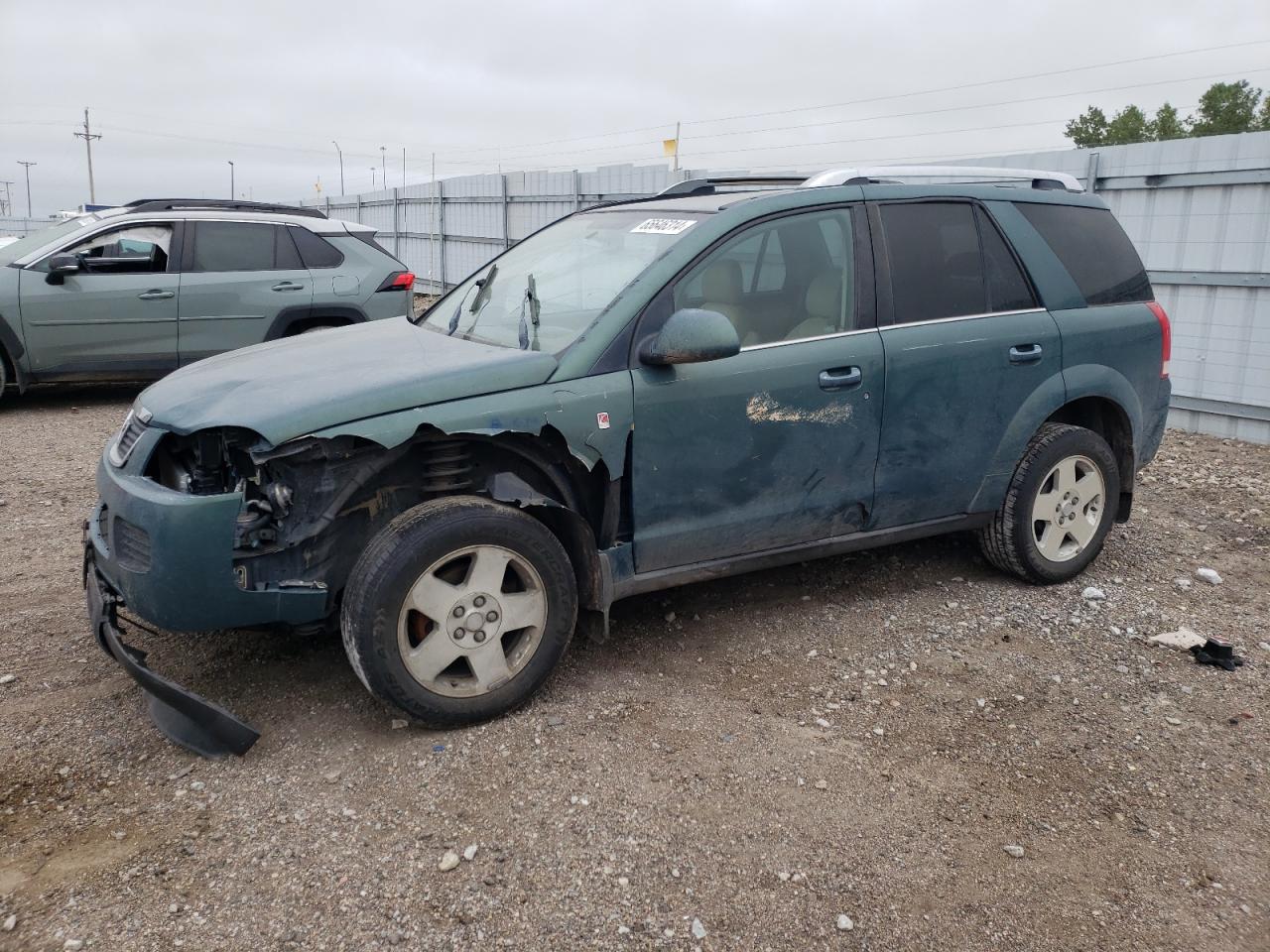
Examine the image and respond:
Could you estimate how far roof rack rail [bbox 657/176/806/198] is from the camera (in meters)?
4.62

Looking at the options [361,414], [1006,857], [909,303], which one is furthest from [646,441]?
[1006,857]

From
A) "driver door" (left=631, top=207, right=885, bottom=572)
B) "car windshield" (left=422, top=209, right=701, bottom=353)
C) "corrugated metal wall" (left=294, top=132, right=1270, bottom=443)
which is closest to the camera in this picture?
"driver door" (left=631, top=207, right=885, bottom=572)

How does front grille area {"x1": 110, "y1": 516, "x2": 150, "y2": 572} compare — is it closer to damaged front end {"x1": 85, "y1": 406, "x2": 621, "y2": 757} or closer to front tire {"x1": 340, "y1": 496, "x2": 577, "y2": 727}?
damaged front end {"x1": 85, "y1": 406, "x2": 621, "y2": 757}

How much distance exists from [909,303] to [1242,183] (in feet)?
17.1

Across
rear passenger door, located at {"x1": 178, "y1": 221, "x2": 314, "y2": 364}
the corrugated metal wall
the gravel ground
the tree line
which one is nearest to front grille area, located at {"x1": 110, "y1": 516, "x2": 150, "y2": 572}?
the gravel ground

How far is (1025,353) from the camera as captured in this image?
4.46 m

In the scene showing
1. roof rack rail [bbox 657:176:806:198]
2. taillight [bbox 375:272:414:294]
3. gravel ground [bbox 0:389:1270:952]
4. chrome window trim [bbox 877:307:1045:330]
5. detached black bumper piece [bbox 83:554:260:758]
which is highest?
roof rack rail [bbox 657:176:806:198]

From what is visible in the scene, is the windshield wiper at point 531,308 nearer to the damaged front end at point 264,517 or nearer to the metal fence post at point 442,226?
the damaged front end at point 264,517

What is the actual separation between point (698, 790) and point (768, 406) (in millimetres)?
1447

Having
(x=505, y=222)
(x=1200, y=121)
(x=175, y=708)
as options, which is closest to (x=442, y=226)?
(x=505, y=222)

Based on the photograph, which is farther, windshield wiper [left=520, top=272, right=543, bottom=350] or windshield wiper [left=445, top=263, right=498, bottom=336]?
windshield wiper [left=445, top=263, right=498, bottom=336]

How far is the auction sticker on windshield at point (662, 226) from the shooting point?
3.91 meters

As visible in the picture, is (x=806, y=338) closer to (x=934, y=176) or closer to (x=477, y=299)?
(x=934, y=176)

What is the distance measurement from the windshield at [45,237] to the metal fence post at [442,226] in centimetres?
1154
